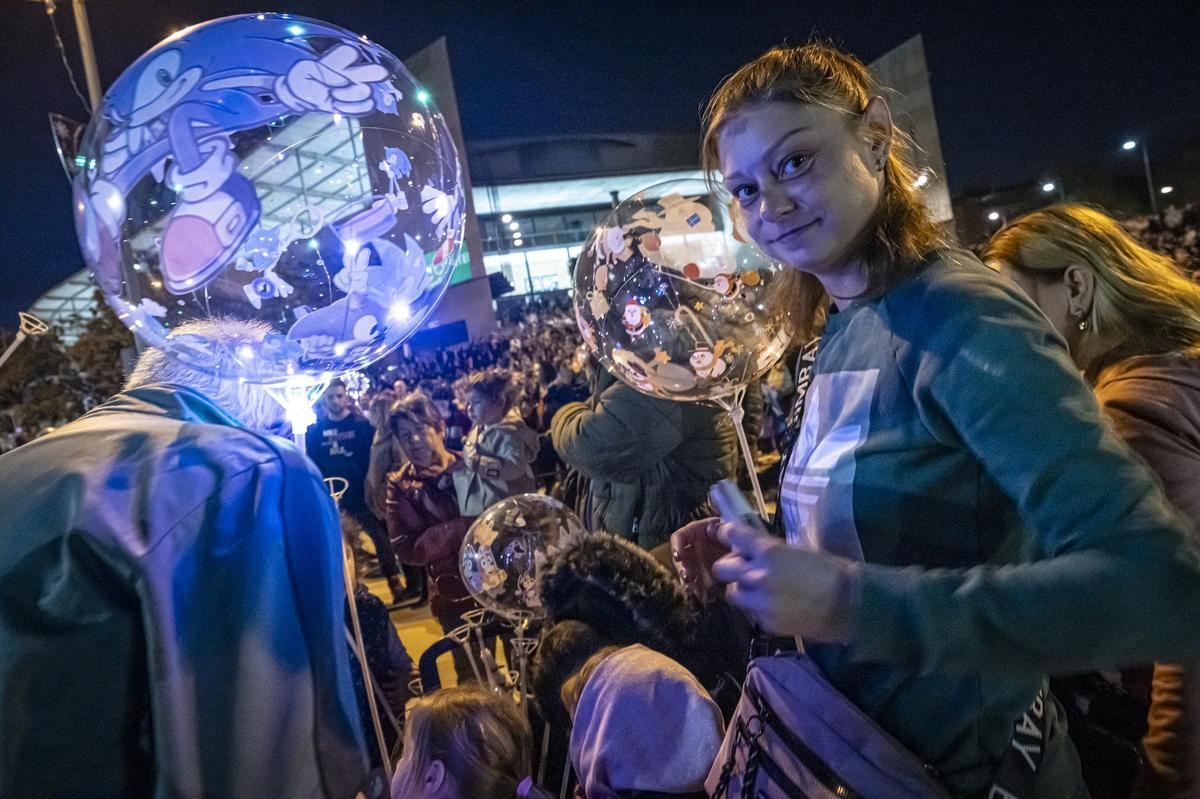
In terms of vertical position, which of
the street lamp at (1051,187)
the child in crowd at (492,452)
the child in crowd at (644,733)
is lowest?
the child in crowd at (644,733)

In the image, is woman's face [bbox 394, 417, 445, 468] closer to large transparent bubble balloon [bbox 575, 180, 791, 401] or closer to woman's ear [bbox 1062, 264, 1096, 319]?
large transparent bubble balloon [bbox 575, 180, 791, 401]

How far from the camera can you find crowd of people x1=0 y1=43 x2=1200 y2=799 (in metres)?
0.82

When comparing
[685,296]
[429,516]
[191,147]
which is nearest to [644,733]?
[685,296]

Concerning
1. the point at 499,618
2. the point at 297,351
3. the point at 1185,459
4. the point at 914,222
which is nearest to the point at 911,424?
the point at 914,222

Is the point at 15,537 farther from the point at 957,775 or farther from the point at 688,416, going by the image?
the point at 688,416

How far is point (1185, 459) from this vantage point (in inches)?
→ 60.1

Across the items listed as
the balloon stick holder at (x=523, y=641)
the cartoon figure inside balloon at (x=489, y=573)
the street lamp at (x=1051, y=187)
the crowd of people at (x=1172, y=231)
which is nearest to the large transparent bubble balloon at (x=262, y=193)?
the cartoon figure inside balloon at (x=489, y=573)

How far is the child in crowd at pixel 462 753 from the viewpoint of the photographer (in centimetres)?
212

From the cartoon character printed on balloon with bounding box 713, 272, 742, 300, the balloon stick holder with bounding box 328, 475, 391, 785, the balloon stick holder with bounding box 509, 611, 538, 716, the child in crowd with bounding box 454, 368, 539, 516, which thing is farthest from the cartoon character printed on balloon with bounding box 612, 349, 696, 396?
the child in crowd with bounding box 454, 368, 539, 516

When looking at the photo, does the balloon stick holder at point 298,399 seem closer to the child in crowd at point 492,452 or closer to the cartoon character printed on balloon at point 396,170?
the cartoon character printed on balloon at point 396,170

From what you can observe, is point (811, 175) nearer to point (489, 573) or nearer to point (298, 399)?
point (298, 399)

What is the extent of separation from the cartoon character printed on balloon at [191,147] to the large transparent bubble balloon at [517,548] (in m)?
1.96

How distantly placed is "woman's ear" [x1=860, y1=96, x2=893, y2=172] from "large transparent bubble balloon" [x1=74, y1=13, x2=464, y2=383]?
3.44 ft

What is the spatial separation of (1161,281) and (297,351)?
2205 millimetres
